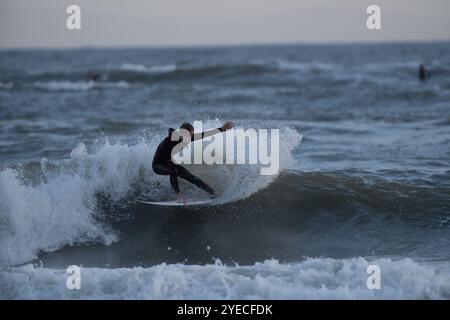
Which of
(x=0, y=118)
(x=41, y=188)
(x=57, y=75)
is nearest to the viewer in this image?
(x=41, y=188)

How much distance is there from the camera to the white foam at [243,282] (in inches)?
292

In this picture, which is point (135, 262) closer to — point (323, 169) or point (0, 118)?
point (323, 169)

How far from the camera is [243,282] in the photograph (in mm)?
7660

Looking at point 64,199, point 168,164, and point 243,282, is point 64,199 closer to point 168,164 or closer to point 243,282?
point 168,164

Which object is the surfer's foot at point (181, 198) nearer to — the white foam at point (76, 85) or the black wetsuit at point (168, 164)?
the black wetsuit at point (168, 164)

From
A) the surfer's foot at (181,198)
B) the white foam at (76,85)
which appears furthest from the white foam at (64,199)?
the white foam at (76,85)

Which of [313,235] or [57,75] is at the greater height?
[57,75]

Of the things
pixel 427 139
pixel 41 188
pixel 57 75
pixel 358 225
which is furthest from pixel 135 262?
pixel 57 75

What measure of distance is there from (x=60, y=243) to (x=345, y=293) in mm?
4449

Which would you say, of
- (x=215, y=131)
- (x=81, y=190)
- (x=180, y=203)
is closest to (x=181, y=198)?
(x=180, y=203)

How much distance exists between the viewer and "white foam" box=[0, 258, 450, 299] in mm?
7422
